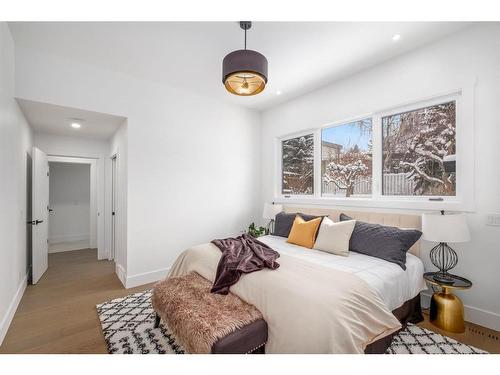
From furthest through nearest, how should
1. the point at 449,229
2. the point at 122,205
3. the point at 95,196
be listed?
the point at 95,196, the point at 122,205, the point at 449,229

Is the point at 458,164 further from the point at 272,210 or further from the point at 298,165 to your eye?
the point at 272,210

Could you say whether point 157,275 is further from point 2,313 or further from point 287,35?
point 287,35

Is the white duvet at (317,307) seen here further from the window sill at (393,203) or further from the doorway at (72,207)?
the doorway at (72,207)

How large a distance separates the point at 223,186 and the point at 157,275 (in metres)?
1.80

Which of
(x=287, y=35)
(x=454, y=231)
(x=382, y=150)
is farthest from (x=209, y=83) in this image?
(x=454, y=231)

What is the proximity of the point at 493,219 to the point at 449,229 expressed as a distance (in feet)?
1.56

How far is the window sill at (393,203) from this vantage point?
2478mm

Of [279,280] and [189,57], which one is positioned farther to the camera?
[189,57]

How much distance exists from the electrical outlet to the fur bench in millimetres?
→ 2336

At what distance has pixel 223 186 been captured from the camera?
173 inches

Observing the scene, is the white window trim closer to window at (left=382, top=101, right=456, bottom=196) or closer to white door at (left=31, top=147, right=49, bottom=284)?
window at (left=382, top=101, right=456, bottom=196)

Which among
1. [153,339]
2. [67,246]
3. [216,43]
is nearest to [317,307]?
[153,339]

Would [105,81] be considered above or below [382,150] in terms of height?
above

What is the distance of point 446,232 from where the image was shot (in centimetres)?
220
